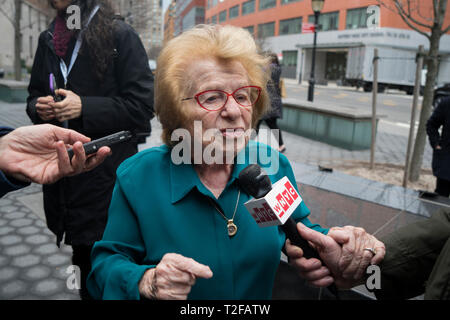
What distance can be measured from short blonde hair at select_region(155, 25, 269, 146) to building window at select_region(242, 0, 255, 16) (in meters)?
39.5

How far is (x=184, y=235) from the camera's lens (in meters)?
1.34

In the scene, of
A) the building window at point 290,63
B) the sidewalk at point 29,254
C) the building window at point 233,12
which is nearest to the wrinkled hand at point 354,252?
the sidewalk at point 29,254

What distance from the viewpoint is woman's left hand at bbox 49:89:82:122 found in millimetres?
1886

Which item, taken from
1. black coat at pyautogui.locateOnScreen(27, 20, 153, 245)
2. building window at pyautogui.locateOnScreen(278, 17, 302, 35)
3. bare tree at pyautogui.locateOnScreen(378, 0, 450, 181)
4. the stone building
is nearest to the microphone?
black coat at pyautogui.locateOnScreen(27, 20, 153, 245)

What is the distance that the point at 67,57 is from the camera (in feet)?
6.48

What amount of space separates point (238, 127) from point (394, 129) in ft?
39.6

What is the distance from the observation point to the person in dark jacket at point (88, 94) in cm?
196

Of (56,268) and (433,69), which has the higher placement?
(433,69)

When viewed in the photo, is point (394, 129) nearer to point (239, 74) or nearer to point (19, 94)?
point (239, 74)

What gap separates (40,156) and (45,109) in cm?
57

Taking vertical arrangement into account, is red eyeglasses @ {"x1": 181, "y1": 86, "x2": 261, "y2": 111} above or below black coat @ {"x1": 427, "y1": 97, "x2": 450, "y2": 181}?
above

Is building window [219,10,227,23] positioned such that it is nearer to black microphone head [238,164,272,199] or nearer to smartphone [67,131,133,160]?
smartphone [67,131,133,160]

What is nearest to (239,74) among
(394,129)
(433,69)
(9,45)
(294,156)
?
(433,69)

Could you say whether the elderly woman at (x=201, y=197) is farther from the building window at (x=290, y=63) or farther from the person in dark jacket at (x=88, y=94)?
the building window at (x=290, y=63)
